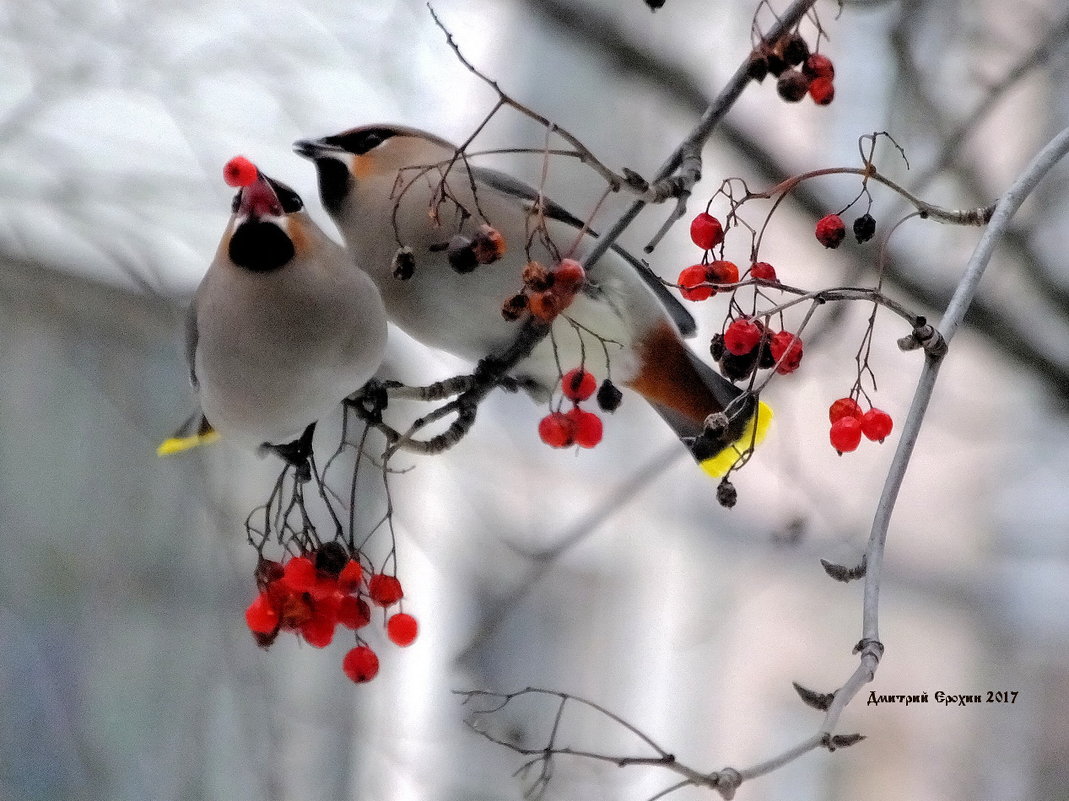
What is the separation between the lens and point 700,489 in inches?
67.4

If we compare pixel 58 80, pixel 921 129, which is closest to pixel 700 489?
pixel 921 129

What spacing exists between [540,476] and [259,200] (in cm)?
101

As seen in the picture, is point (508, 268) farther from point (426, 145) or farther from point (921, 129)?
point (921, 129)

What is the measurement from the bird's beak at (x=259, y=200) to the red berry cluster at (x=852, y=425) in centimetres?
41

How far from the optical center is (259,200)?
0.75m

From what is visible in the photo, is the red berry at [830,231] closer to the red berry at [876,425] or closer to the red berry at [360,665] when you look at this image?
the red berry at [876,425]

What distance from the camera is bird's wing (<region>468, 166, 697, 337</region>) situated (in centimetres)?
93

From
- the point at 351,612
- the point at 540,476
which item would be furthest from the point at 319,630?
the point at 540,476

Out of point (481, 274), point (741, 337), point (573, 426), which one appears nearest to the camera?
point (741, 337)

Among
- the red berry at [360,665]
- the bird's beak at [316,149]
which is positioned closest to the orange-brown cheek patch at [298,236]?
the bird's beak at [316,149]

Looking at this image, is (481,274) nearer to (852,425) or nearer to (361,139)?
(361,139)

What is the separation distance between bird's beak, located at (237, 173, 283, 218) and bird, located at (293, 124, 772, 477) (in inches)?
4.9

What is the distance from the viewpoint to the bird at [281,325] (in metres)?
0.77

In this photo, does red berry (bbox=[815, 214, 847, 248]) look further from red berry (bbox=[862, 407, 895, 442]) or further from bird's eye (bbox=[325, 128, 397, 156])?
bird's eye (bbox=[325, 128, 397, 156])
